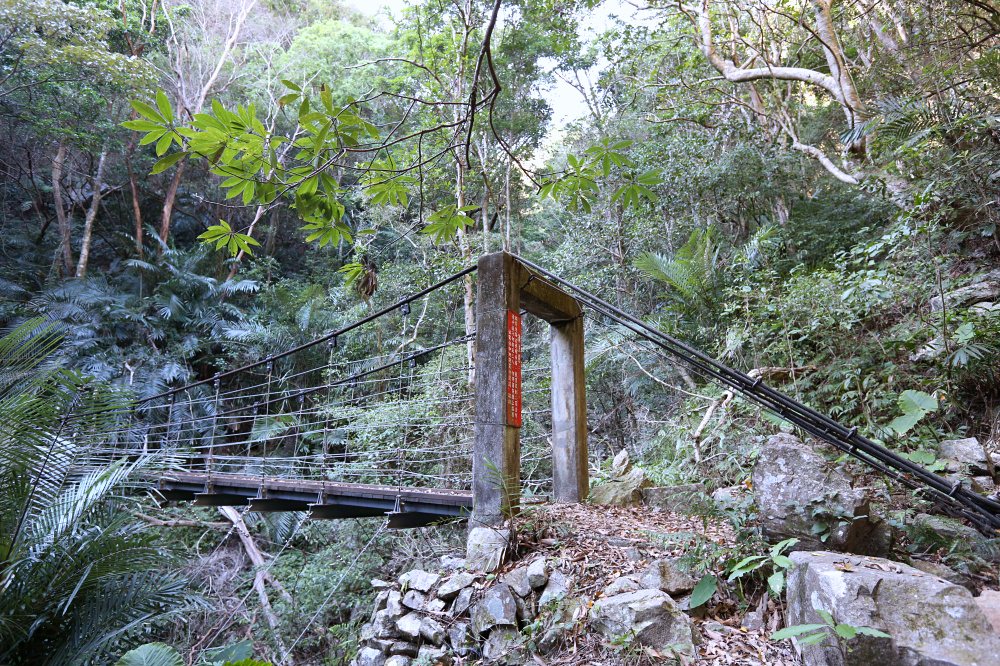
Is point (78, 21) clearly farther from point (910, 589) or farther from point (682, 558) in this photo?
point (910, 589)

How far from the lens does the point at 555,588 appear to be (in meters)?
A: 1.79

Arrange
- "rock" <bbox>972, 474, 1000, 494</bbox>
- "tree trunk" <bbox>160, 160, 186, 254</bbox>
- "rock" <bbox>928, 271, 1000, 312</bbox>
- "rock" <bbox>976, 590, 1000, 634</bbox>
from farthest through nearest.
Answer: "tree trunk" <bbox>160, 160, 186, 254</bbox>, "rock" <bbox>928, 271, 1000, 312</bbox>, "rock" <bbox>972, 474, 1000, 494</bbox>, "rock" <bbox>976, 590, 1000, 634</bbox>

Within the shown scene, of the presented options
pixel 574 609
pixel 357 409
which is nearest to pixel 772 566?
pixel 574 609

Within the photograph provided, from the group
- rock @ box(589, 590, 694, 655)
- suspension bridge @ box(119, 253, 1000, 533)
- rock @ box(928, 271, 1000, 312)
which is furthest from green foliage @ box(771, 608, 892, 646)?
rock @ box(928, 271, 1000, 312)

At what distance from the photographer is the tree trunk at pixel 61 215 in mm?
8277

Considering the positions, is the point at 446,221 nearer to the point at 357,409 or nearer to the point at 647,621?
the point at 647,621

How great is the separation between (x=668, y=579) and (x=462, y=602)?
672 millimetres

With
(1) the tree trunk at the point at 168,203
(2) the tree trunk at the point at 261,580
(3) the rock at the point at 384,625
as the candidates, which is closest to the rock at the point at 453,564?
(3) the rock at the point at 384,625

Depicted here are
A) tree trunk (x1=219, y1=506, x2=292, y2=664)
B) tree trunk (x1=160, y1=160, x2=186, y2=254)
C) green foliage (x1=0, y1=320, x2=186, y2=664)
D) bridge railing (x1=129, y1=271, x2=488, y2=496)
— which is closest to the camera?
green foliage (x1=0, y1=320, x2=186, y2=664)

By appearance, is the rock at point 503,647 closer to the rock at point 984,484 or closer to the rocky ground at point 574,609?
the rocky ground at point 574,609

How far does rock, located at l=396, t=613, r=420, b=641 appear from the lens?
1.92 meters

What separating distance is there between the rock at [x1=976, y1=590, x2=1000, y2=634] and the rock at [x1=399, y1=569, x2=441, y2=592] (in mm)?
1539

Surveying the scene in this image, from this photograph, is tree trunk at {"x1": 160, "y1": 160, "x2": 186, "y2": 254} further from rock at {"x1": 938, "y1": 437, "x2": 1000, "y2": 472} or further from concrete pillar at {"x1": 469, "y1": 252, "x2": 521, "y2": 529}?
rock at {"x1": 938, "y1": 437, "x2": 1000, "y2": 472}

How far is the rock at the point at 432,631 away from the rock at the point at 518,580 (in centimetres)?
26
